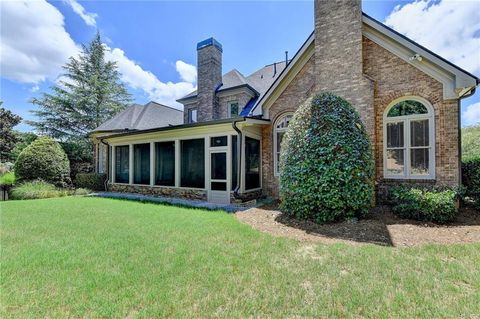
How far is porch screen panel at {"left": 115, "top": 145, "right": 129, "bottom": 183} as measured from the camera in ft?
43.9

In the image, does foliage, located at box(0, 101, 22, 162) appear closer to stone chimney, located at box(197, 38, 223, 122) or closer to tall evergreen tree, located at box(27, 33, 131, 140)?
tall evergreen tree, located at box(27, 33, 131, 140)

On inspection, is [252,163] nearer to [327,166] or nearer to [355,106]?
[327,166]

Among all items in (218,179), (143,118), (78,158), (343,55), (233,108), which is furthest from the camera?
(78,158)

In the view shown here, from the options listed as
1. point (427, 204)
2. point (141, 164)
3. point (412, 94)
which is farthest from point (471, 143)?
point (141, 164)

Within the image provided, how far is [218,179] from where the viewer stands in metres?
9.79

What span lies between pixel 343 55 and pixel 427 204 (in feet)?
17.9

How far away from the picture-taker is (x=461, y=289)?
295 cm

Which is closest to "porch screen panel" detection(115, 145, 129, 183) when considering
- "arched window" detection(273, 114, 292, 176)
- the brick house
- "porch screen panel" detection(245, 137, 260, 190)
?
the brick house

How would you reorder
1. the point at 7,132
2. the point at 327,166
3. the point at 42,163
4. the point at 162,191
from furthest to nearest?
the point at 7,132 → the point at 42,163 → the point at 162,191 → the point at 327,166

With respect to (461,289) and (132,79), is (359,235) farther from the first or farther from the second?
(132,79)

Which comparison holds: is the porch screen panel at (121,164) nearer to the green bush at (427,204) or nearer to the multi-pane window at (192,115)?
the multi-pane window at (192,115)

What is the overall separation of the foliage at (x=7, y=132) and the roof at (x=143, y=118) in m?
23.3

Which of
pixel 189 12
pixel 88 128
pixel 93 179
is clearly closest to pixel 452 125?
pixel 189 12

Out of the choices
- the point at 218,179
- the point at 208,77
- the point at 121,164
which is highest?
the point at 208,77
